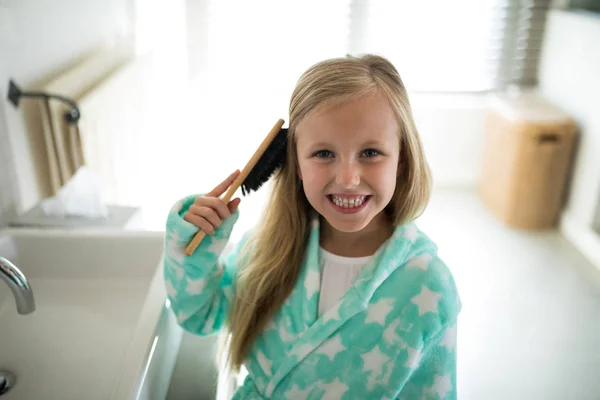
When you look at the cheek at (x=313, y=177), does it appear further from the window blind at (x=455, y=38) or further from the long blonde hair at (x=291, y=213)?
the window blind at (x=455, y=38)

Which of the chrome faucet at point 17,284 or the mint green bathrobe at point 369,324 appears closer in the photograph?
the chrome faucet at point 17,284

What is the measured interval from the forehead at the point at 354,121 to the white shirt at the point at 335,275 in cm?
20

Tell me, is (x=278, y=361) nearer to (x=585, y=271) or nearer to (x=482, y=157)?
(x=585, y=271)

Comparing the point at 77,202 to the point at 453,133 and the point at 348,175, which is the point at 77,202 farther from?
the point at 453,133

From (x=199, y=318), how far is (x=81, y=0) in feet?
3.11

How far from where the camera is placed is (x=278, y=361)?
2.67 feet

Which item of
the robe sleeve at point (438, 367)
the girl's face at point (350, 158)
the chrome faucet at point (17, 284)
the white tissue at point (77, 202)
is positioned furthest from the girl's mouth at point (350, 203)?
Result: the white tissue at point (77, 202)

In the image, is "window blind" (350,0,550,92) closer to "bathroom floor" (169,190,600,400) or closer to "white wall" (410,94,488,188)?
"white wall" (410,94,488,188)

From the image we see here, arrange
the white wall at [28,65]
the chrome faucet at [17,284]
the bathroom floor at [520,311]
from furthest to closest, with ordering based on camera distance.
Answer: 1. the bathroom floor at [520,311]
2. the white wall at [28,65]
3. the chrome faucet at [17,284]

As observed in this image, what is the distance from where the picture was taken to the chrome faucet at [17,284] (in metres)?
0.63

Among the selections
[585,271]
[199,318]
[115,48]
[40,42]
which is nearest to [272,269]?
[199,318]

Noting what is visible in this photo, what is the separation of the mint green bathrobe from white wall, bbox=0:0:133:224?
438mm

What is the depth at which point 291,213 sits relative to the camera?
2.80ft

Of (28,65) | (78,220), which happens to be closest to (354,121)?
(78,220)
